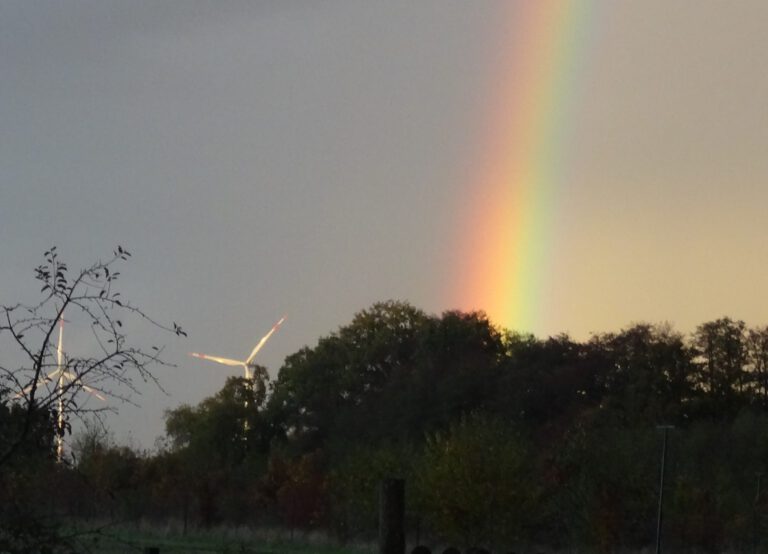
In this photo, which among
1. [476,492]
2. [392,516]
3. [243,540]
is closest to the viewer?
[392,516]

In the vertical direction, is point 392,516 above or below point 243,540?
above

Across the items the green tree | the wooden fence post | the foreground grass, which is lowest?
the foreground grass

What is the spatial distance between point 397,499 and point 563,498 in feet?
143

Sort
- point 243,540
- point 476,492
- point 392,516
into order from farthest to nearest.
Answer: point 243,540, point 476,492, point 392,516

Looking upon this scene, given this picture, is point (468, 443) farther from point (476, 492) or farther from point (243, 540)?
point (243, 540)

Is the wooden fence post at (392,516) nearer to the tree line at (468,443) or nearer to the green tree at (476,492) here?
the tree line at (468,443)

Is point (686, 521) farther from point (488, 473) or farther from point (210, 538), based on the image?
point (210, 538)

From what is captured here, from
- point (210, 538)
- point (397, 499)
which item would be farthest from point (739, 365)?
point (397, 499)

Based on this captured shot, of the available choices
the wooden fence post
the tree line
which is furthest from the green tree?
the wooden fence post

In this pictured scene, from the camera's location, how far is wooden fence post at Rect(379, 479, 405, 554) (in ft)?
25.6

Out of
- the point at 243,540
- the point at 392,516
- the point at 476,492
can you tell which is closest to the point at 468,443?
the point at 476,492

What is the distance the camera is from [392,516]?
25.8ft

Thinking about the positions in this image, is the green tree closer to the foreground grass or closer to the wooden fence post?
the foreground grass

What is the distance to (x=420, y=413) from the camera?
3688 inches
